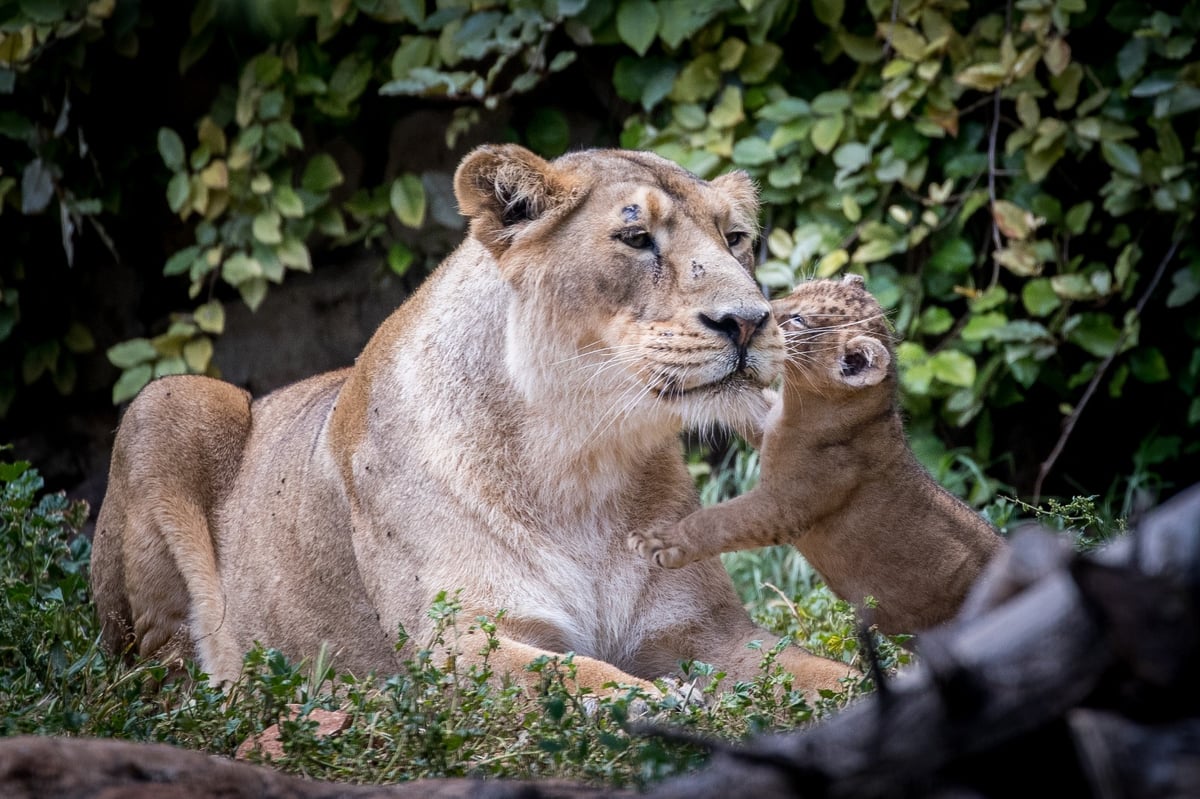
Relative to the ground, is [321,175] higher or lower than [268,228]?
higher

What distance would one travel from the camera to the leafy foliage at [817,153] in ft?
18.8

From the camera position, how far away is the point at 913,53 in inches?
227

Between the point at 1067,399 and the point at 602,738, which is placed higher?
the point at 602,738

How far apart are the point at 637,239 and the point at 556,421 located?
51cm

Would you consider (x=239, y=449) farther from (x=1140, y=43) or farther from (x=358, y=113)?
→ (x=1140, y=43)

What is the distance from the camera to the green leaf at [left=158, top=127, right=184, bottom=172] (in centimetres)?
651

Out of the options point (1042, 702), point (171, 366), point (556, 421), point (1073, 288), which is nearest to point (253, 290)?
point (171, 366)

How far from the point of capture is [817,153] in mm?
6172

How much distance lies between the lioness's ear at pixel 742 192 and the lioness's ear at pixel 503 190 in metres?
0.57

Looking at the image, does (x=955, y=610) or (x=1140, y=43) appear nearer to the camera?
(x=955, y=610)

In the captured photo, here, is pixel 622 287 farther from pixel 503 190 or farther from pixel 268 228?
pixel 268 228

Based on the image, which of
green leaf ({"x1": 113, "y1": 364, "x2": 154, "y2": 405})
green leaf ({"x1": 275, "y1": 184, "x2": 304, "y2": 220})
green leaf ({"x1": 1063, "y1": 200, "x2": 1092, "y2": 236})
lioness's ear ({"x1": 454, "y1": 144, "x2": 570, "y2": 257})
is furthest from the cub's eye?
green leaf ({"x1": 113, "y1": 364, "x2": 154, "y2": 405})

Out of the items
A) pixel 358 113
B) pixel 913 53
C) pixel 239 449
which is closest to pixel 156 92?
pixel 358 113

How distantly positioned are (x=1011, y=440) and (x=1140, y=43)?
187cm
